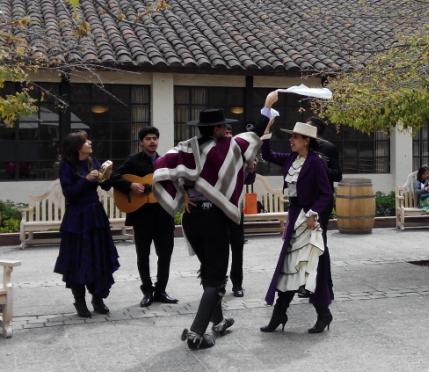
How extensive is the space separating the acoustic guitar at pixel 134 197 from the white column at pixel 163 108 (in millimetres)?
7132

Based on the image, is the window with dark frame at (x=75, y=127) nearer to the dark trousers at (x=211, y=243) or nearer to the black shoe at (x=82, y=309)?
the black shoe at (x=82, y=309)

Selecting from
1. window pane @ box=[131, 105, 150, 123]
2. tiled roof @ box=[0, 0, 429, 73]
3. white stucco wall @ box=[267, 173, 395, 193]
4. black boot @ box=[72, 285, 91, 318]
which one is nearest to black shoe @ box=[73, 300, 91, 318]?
black boot @ box=[72, 285, 91, 318]

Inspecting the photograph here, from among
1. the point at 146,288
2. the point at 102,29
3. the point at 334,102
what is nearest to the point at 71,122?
the point at 102,29

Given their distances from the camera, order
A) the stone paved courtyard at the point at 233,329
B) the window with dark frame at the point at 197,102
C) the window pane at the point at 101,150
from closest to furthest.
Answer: the stone paved courtyard at the point at 233,329, the window pane at the point at 101,150, the window with dark frame at the point at 197,102

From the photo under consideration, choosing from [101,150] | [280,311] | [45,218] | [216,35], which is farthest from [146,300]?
[216,35]

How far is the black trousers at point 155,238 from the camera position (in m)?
6.85

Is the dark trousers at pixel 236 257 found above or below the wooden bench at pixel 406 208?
below

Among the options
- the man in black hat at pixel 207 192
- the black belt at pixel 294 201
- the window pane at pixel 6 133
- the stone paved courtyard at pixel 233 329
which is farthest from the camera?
the window pane at pixel 6 133

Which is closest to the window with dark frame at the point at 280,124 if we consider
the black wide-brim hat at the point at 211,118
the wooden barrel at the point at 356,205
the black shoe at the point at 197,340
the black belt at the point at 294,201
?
the wooden barrel at the point at 356,205

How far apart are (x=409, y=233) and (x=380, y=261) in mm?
3137

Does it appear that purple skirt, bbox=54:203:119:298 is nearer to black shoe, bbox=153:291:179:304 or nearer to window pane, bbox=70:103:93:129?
black shoe, bbox=153:291:179:304

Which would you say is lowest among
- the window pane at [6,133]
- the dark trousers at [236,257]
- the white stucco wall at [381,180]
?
the dark trousers at [236,257]

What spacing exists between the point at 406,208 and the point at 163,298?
7.23m

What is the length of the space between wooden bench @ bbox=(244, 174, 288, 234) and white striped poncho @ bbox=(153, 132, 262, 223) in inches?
248
